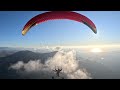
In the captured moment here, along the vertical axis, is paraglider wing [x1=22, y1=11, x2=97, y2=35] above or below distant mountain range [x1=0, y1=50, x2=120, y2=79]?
below

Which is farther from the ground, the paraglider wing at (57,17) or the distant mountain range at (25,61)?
the distant mountain range at (25,61)

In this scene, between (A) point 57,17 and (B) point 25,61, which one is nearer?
(A) point 57,17

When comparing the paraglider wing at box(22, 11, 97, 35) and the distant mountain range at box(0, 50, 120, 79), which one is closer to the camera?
the paraglider wing at box(22, 11, 97, 35)

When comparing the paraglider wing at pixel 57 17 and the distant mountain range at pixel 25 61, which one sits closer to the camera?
→ the paraglider wing at pixel 57 17

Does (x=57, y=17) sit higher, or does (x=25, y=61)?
(x=25, y=61)

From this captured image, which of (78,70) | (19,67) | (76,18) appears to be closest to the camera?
(76,18)

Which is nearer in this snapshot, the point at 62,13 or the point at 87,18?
the point at 62,13
